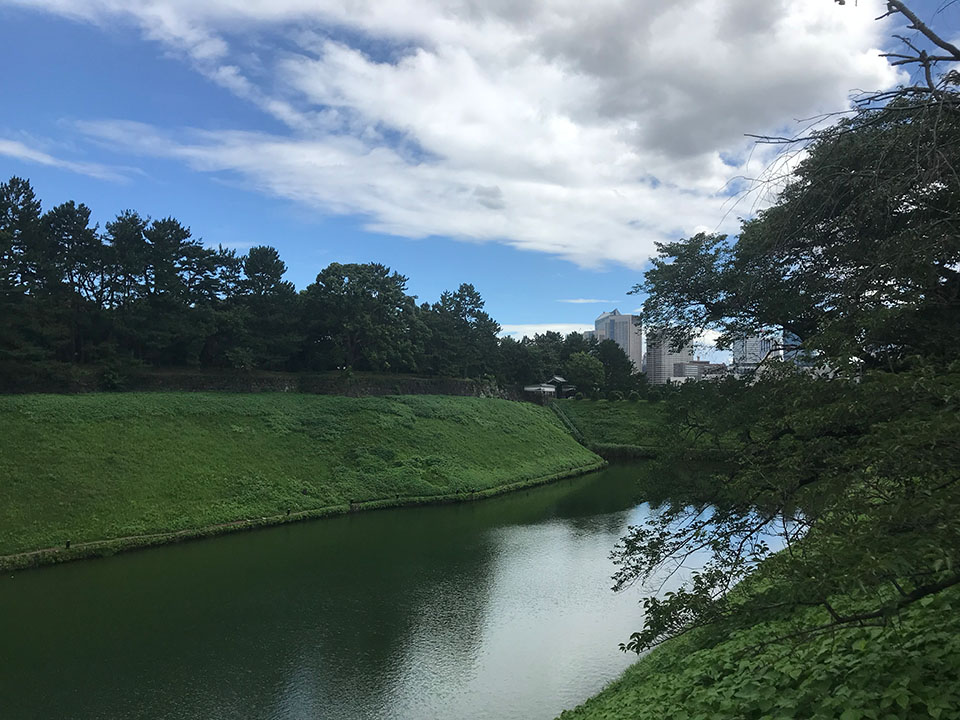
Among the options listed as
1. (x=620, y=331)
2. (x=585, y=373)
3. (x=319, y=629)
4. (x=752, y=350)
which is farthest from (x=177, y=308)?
(x=620, y=331)

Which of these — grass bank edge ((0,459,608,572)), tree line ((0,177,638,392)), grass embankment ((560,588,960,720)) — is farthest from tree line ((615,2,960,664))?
tree line ((0,177,638,392))

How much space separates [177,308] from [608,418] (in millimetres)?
30657

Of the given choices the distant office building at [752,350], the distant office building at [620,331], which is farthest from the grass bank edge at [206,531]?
the distant office building at [620,331]

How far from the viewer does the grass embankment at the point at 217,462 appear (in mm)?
18031

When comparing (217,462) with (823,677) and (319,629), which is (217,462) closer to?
(319,629)

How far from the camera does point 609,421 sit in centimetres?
4531

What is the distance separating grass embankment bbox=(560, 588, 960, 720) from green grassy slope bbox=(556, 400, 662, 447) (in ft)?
112

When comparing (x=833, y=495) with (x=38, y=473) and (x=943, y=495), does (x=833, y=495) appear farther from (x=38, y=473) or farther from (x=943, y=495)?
(x=38, y=473)

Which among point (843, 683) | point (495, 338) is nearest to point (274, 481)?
point (843, 683)

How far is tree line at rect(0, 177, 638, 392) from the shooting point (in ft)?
86.3

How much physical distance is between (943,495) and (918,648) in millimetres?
2339

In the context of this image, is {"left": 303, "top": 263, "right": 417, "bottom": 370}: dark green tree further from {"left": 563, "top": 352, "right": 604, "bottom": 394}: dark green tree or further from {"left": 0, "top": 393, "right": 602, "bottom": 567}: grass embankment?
{"left": 563, "top": 352, "right": 604, "bottom": 394}: dark green tree

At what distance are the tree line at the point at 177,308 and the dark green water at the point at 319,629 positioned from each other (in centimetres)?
1500

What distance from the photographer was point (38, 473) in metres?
19.0
